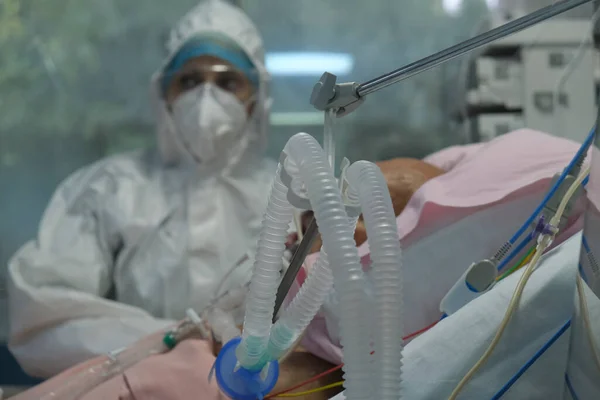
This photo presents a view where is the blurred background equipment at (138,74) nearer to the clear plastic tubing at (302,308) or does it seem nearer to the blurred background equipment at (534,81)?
the blurred background equipment at (534,81)

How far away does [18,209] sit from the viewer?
1.79m

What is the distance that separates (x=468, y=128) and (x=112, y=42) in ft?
4.05

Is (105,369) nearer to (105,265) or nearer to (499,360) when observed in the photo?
(499,360)

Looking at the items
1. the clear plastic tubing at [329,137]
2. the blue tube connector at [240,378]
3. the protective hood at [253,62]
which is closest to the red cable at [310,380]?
the blue tube connector at [240,378]

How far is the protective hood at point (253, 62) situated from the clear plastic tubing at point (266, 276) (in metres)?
1.13

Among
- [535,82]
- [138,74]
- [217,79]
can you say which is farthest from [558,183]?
[138,74]

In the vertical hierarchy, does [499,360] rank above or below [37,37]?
below

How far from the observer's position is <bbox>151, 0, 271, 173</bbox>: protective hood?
1595 millimetres

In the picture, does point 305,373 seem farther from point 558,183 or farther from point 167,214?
point 167,214

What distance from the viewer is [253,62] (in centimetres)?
165

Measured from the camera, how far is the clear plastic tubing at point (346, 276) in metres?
0.36

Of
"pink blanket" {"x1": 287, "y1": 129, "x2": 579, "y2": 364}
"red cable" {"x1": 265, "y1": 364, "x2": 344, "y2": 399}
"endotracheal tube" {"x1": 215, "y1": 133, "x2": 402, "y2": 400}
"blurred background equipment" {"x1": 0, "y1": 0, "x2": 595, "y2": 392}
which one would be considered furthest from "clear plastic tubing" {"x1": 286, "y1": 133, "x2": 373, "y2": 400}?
"blurred background equipment" {"x1": 0, "y1": 0, "x2": 595, "y2": 392}

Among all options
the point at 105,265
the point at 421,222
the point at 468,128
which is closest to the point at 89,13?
the point at 105,265

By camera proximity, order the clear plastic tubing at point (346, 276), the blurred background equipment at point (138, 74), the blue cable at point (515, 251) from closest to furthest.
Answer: the clear plastic tubing at point (346, 276) < the blue cable at point (515, 251) < the blurred background equipment at point (138, 74)
